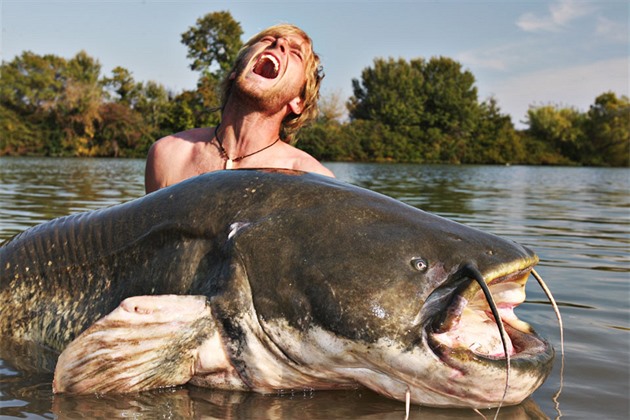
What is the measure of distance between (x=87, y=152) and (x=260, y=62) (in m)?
46.8

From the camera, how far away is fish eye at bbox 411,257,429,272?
2292mm

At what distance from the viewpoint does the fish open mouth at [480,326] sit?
7.20 feet

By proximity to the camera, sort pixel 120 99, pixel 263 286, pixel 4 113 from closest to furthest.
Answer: pixel 263 286, pixel 4 113, pixel 120 99

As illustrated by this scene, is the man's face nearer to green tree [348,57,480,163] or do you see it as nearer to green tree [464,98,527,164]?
green tree [348,57,480,163]

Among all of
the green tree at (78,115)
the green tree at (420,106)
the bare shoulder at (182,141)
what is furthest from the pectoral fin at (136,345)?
A: the green tree at (420,106)

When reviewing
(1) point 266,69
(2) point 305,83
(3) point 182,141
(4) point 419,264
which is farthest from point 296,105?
(4) point 419,264

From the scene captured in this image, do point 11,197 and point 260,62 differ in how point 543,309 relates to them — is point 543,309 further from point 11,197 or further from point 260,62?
point 11,197

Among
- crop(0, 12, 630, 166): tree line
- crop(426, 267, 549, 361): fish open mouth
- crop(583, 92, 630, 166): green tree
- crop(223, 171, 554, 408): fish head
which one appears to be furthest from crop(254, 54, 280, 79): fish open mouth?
crop(583, 92, 630, 166): green tree

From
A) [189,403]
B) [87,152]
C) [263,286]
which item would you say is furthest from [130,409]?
[87,152]

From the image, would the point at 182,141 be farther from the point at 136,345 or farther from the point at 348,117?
the point at 348,117

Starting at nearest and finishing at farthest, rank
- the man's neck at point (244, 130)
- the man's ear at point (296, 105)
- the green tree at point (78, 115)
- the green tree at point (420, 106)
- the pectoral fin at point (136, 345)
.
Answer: the pectoral fin at point (136, 345)
the man's neck at point (244, 130)
the man's ear at point (296, 105)
the green tree at point (78, 115)
the green tree at point (420, 106)

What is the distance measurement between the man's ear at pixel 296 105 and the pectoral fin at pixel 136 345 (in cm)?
208

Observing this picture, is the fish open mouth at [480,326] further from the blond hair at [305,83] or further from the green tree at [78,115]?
the green tree at [78,115]

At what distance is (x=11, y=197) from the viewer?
9953mm
